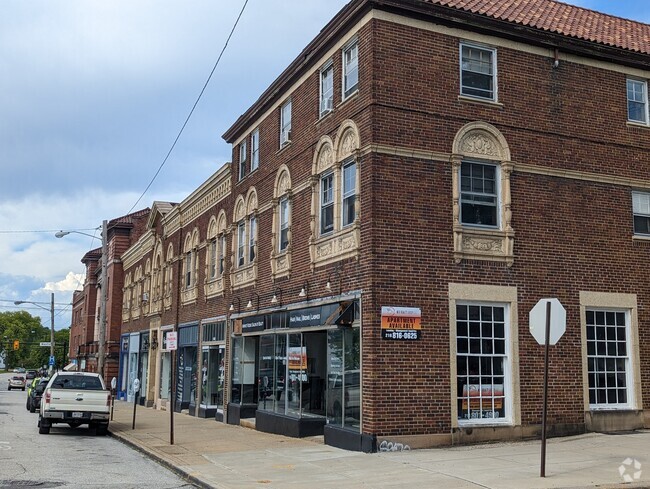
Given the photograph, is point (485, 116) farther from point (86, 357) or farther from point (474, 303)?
point (86, 357)

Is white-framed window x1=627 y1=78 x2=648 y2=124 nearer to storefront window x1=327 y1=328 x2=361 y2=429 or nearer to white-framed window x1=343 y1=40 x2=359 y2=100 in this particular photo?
white-framed window x1=343 y1=40 x2=359 y2=100

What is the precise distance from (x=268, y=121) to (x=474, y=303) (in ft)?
30.7

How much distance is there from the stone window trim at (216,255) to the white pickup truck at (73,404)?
6.14 meters

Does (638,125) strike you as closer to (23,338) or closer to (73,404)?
(73,404)

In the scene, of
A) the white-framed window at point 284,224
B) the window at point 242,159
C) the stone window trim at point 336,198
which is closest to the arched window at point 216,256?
the window at point 242,159

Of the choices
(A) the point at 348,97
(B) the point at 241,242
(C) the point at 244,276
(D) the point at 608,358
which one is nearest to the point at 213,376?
(C) the point at 244,276

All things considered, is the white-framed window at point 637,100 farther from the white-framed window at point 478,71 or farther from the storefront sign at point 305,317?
the storefront sign at point 305,317

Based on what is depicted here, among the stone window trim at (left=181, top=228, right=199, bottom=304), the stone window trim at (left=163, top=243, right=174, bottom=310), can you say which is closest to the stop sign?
the stone window trim at (left=181, top=228, right=199, bottom=304)

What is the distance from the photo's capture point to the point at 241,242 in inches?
938

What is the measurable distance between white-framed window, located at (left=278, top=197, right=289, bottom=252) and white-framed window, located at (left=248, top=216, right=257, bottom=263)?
194 centimetres

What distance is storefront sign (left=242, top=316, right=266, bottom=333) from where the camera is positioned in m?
20.7

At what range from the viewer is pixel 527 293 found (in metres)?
16.0

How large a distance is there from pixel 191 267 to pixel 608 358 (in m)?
17.7

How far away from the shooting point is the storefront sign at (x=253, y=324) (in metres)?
20.7
